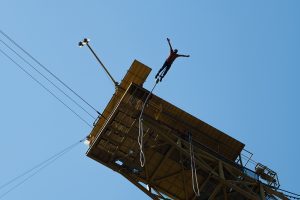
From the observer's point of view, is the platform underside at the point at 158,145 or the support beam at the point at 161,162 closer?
the platform underside at the point at 158,145

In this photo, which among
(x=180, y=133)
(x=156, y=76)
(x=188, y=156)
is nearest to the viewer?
(x=156, y=76)

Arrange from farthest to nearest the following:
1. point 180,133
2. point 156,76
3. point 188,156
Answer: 1. point 180,133
2. point 188,156
3. point 156,76

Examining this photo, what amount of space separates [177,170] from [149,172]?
131 cm

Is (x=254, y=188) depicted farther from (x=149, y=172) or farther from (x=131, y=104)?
(x=131, y=104)

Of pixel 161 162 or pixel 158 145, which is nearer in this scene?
pixel 158 145

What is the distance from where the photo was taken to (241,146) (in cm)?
2447

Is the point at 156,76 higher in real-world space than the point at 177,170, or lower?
higher

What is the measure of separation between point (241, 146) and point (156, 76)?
642 centimetres

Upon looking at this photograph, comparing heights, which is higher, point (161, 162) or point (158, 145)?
point (158, 145)

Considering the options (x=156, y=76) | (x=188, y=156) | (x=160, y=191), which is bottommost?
(x=160, y=191)

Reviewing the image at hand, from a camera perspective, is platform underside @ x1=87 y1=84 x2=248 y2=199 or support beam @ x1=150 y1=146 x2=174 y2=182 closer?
platform underside @ x1=87 y1=84 x2=248 y2=199

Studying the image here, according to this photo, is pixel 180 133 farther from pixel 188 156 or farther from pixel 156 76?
pixel 156 76

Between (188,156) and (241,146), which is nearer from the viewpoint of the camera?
(188,156)

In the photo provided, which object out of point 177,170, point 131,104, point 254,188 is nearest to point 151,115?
point 131,104
